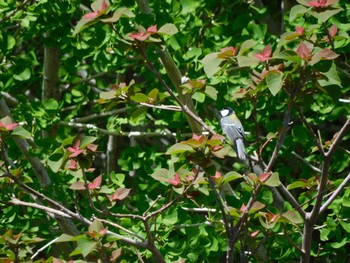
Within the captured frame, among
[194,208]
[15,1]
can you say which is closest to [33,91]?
[15,1]

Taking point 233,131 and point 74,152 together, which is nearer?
point 74,152

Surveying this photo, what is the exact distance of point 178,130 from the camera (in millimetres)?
3381

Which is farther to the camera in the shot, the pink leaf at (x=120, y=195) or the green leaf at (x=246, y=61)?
the pink leaf at (x=120, y=195)

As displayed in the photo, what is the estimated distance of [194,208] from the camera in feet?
9.91

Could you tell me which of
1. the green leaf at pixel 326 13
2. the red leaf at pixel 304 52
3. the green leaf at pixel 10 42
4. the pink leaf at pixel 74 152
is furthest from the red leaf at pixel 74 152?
the green leaf at pixel 10 42

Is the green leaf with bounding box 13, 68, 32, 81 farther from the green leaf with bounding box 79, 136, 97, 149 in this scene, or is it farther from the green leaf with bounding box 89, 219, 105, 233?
the green leaf with bounding box 89, 219, 105, 233

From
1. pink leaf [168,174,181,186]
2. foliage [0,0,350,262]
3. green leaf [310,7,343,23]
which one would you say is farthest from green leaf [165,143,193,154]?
green leaf [310,7,343,23]

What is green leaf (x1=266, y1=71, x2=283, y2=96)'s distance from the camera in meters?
2.04

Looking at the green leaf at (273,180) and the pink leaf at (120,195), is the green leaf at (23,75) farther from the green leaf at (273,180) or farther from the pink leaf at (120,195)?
the green leaf at (273,180)

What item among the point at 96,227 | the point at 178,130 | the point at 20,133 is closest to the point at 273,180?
the point at 96,227

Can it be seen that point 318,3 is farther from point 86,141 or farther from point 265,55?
point 86,141

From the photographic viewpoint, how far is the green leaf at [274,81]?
2.04m

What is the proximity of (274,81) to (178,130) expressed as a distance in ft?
4.43

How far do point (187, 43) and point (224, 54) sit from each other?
4.06ft
